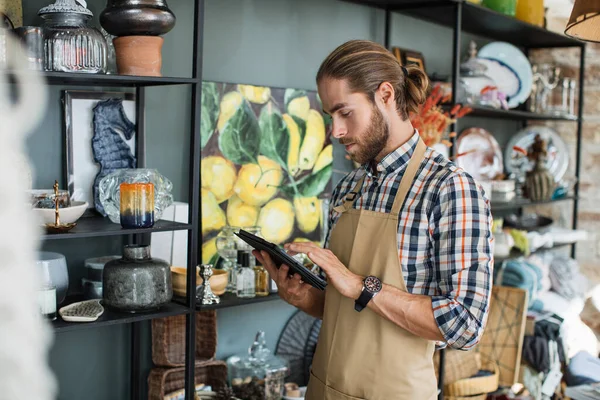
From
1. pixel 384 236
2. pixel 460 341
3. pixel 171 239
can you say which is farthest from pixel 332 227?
pixel 171 239

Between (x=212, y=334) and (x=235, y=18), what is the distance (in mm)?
1246

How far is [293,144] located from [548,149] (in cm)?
224

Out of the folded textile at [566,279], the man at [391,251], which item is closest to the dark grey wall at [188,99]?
the man at [391,251]

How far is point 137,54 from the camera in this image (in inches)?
84.1

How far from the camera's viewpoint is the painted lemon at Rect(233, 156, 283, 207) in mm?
2834

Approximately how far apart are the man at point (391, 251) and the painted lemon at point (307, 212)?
1072 mm

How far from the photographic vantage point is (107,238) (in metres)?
2.45

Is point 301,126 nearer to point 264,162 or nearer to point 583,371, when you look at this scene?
point 264,162

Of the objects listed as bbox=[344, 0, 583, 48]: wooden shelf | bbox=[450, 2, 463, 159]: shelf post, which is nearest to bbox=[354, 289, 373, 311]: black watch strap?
bbox=[450, 2, 463, 159]: shelf post

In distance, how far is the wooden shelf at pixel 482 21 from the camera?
135 inches

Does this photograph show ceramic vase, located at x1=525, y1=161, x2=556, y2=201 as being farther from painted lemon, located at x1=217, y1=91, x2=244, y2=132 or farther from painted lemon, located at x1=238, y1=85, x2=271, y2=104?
painted lemon, located at x1=217, y1=91, x2=244, y2=132

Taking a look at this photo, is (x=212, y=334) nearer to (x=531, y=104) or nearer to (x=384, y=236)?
(x=384, y=236)

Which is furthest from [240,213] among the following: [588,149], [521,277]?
[588,149]

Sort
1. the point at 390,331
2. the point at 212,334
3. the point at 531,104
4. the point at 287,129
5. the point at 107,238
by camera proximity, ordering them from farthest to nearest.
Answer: the point at 531,104
the point at 287,129
the point at 212,334
the point at 107,238
the point at 390,331
